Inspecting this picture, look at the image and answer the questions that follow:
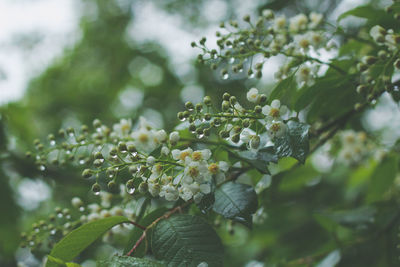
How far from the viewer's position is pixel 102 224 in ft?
4.04

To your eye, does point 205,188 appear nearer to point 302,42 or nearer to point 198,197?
point 198,197

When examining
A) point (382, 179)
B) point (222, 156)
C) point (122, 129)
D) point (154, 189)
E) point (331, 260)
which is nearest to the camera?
point (154, 189)

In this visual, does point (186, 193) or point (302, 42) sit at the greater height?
point (302, 42)

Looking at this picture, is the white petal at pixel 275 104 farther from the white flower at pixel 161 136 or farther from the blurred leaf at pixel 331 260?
the blurred leaf at pixel 331 260

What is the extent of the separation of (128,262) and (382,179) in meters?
1.77

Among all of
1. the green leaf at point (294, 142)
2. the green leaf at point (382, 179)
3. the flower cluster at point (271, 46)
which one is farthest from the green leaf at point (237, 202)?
the green leaf at point (382, 179)

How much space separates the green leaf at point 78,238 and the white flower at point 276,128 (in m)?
0.58

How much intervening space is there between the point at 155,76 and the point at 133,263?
177 inches

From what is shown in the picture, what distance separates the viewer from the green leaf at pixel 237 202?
1.24m

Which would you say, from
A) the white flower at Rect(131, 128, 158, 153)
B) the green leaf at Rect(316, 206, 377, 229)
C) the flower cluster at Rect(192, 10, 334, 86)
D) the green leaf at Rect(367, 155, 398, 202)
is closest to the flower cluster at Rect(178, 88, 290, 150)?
the white flower at Rect(131, 128, 158, 153)

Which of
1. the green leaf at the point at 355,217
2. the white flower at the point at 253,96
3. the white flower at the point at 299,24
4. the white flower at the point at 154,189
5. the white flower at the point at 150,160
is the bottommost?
the green leaf at the point at 355,217

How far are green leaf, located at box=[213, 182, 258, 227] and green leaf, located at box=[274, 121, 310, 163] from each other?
19 cm

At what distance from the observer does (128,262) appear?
1.10 meters

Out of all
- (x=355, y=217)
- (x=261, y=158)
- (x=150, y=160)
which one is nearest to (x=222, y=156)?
(x=261, y=158)
